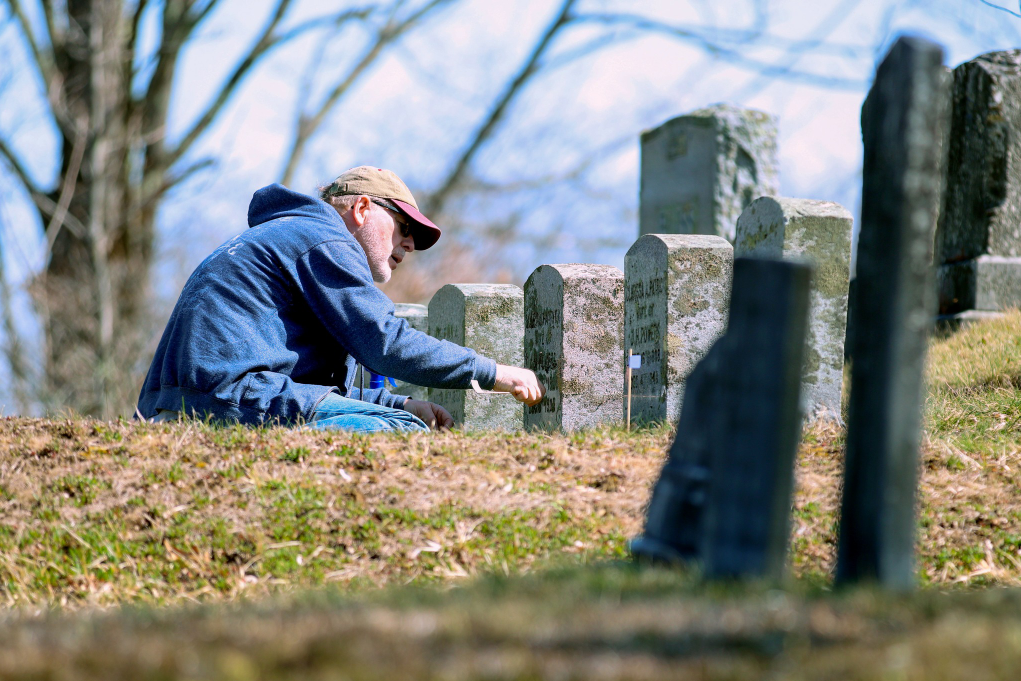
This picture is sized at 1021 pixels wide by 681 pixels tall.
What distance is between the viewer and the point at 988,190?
8789 millimetres

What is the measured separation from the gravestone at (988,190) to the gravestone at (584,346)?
4.03m

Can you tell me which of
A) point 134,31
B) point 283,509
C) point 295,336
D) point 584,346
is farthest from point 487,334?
point 134,31

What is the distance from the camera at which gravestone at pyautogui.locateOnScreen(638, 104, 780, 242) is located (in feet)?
36.9

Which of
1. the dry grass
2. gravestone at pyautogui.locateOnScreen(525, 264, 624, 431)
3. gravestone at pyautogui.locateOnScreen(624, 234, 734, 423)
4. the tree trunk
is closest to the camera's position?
the dry grass

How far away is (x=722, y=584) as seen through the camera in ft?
7.50

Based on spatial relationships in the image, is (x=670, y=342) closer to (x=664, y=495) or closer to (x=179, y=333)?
(x=179, y=333)

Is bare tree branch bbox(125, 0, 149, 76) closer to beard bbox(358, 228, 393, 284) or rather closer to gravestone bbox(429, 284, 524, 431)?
gravestone bbox(429, 284, 524, 431)

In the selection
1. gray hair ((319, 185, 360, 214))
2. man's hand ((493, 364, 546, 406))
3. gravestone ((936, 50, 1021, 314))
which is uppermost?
gravestone ((936, 50, 1021, 314))

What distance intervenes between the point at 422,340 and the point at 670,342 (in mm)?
1811

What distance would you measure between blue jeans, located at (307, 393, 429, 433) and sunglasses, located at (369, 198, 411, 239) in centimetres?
92

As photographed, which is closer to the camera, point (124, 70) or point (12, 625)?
point (12, 625)

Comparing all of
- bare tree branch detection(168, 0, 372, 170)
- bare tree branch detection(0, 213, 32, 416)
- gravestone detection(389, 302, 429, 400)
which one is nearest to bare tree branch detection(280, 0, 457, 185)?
bare tree branch detection(168, 0, 372, 170)

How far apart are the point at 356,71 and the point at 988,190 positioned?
12.3 metres

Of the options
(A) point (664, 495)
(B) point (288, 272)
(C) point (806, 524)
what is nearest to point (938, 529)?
(C) point (806, 524)
